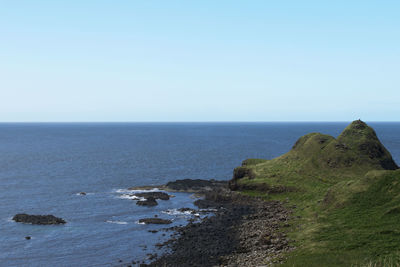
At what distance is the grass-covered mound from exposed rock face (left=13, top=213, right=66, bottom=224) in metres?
46.7

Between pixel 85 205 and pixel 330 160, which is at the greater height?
pixel 330 160

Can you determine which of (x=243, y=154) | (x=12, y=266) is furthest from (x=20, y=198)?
(x=243, y=154)

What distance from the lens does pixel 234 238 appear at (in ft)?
194

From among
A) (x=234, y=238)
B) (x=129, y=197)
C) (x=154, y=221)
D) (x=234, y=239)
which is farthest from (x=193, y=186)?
(x=234, y=239)

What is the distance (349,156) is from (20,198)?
8971 cm

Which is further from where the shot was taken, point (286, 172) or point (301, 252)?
point (286, 172)

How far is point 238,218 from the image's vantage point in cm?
7250

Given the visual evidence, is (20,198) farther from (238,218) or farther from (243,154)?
(243,154)

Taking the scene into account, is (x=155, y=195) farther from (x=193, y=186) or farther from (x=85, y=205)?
(x=85, y=205)

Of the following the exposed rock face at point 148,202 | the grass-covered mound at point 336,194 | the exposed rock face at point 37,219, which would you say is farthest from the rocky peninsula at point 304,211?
the exposed rock face at point 37,219

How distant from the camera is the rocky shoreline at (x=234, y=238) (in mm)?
48688

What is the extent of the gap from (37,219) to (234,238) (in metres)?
42.3

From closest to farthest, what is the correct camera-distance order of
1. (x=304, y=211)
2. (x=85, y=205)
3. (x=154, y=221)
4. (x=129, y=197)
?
(x=304, y=211), (x=154, y=221), (x=85, y=205), (x=129, y=197)

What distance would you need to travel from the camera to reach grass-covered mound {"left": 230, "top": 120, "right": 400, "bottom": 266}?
42.6 m
